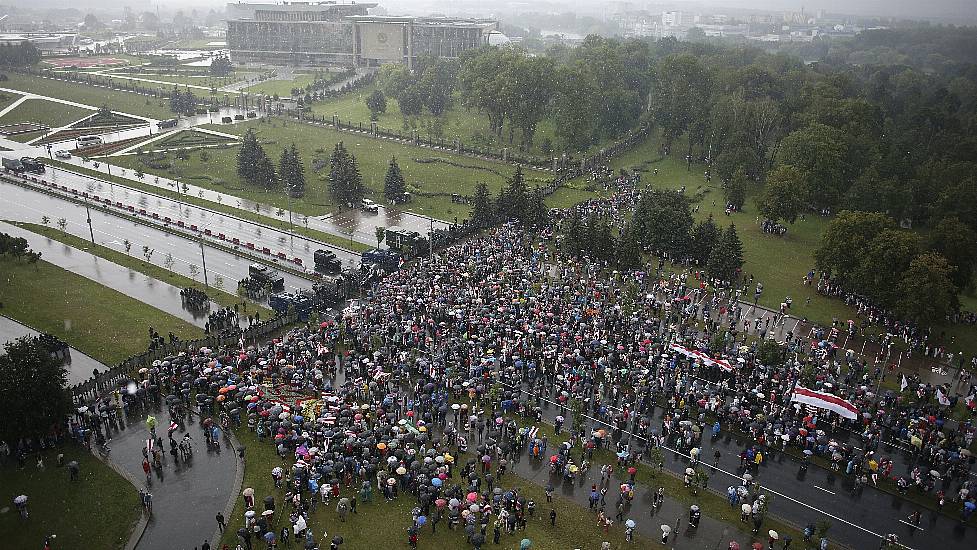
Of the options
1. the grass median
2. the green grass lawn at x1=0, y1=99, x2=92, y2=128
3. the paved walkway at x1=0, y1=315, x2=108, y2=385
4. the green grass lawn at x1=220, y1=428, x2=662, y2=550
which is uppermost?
the green grass lawn at x1=0, y1=99, x2=92, y2=128

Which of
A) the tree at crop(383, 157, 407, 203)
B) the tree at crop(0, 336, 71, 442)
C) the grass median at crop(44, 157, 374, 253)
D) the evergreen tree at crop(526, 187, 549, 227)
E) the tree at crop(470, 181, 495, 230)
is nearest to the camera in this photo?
the tree at crop(0, 336, 71, 442)

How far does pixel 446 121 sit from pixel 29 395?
92.9 meters

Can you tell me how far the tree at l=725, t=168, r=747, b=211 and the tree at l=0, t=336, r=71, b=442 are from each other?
2680 inches

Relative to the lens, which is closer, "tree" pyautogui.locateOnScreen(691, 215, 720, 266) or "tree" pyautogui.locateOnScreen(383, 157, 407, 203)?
"tree" pyautogui.locateOnScreen(691, 215, 720, 266)

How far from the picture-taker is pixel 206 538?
32.1 m

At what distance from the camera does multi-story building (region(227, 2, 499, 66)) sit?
170 m

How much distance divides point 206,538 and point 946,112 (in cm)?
11208

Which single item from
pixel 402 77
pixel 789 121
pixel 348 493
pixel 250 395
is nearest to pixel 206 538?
pixel 348 493

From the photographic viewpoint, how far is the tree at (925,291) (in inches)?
1967

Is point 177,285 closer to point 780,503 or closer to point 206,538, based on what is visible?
point 206,538

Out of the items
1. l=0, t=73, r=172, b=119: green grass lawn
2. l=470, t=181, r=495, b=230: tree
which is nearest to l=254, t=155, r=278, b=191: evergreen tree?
l=470, t=181, r=495, b=230: tree

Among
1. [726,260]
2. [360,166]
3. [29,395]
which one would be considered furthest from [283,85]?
[29,395]

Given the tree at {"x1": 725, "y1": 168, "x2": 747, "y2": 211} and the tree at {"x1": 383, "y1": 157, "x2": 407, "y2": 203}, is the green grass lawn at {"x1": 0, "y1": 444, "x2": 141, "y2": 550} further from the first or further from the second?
the tree at {"x1": 725, "y1": 168, "x2": 747, "y2": 211}

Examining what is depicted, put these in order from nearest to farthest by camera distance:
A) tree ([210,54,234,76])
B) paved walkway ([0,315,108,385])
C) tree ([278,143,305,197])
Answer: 1. paved walkway ([0,315,108,385])
2. tree ([278,143,305,197])
3. tree ([210,54,234,76])
